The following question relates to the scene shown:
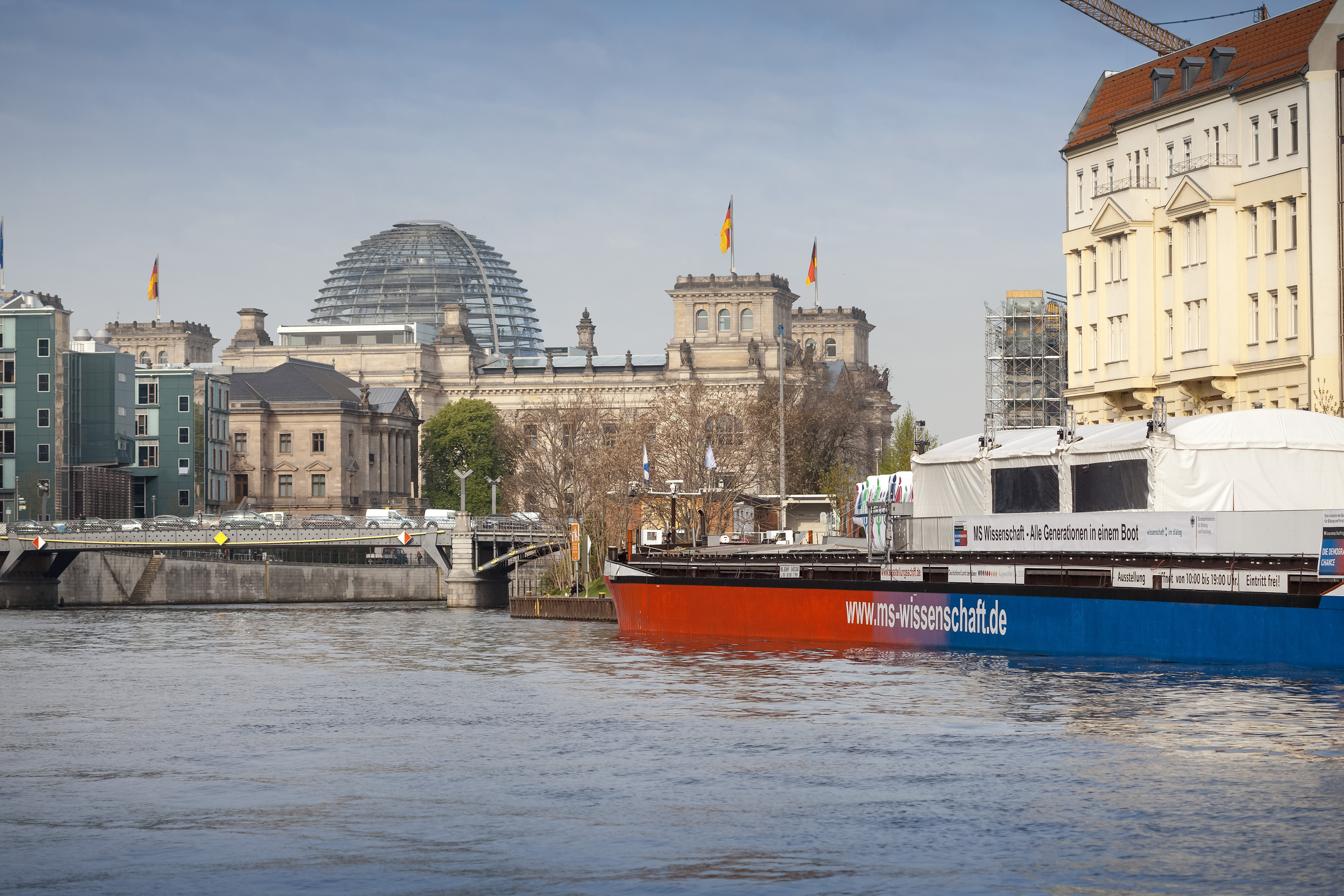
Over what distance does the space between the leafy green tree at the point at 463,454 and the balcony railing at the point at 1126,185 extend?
329 ft

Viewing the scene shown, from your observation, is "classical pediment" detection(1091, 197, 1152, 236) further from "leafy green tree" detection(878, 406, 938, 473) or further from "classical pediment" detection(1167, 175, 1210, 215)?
"leafy green tree" detection(878, 406, 938, 473)

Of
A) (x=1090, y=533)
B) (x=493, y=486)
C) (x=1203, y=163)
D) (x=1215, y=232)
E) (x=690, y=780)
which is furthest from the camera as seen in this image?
(x=493, y=486)

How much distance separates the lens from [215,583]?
4599 inches

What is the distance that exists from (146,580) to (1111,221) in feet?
220

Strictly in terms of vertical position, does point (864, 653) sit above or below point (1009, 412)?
below

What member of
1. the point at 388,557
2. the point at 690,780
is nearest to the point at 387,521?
the point at 388,557

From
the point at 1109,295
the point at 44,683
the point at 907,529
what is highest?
the point at 1109,295

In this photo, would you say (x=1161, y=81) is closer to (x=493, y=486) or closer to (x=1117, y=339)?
(x=1117, y=339)

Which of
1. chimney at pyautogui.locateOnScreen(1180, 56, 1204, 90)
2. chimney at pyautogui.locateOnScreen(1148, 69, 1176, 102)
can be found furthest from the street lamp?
chimney at pyautogui.locateOnScreen(1180, 56, 1204, 90)

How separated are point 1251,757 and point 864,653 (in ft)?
72.1

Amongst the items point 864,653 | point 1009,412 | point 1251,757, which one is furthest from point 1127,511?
point 1009,412

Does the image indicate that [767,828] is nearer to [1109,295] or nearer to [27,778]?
[27,778]

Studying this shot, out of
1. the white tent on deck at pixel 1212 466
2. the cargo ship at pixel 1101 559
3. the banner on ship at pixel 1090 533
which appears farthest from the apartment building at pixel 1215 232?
the banner on ship at pixel 1090 533

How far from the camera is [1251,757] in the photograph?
27672 mm
